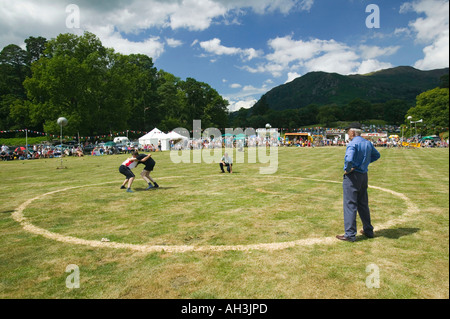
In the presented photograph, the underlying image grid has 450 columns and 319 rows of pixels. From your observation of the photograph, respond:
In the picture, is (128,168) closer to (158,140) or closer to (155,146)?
(155,146)

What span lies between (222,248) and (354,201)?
9.01ft

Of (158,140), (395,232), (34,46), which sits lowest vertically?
(395,232)

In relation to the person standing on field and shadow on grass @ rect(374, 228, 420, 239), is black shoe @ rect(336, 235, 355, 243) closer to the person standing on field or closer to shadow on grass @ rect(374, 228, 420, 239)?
shadow on grass @ rect(374, 228, 420, 239)

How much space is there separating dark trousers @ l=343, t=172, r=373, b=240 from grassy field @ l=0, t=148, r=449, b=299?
9.9 inches

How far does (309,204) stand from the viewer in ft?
Result: 27.2

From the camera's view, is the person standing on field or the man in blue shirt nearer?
the man in blue shirt

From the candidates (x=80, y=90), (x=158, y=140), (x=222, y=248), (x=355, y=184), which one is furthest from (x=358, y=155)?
(x=80, y=90)

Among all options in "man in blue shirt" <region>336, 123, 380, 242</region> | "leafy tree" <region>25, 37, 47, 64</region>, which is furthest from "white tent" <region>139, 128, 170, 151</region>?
"man in blue shirt" <region>336, 123, 380, 242</region>

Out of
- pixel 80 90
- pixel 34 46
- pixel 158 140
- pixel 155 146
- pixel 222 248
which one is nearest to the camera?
pixel 222 248

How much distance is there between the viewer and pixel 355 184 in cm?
546

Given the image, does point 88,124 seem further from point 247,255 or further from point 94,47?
point 247,255

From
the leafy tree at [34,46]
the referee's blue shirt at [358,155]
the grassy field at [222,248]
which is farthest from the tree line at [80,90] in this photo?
the referee's blue shirt at [358,155]

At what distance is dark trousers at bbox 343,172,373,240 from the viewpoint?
5.34m
